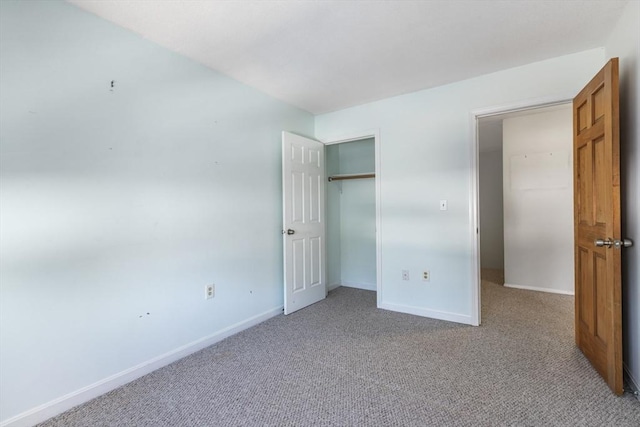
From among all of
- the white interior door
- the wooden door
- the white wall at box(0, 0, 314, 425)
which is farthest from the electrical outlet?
the wooden door

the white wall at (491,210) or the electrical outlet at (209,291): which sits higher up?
the white wall at (491,210)

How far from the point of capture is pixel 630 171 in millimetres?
1744

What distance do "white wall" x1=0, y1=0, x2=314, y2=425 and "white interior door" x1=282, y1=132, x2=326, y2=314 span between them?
0.54 meters

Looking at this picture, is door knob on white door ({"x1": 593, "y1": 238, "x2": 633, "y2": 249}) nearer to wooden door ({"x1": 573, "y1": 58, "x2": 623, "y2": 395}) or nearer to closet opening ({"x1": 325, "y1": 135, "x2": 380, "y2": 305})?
wooden door ({"x1": 573, "y1": 58, "x2": 623, "y2": 395})

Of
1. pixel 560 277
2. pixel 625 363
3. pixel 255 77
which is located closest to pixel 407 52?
pixel 255 77

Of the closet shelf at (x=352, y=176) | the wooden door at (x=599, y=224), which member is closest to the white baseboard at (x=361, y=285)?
the closet shelf at (x=352, y=176)

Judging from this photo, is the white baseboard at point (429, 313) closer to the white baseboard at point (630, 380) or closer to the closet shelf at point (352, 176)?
the white baseboard at point (630, 380)

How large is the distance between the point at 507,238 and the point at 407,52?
3.12m

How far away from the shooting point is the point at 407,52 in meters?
2.27

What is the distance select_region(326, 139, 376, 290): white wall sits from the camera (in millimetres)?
4090

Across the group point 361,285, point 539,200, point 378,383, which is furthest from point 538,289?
point 378,383

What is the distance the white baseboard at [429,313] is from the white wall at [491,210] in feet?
10.4

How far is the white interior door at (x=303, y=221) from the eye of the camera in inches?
124

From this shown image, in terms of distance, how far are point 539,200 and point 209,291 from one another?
4207mm
